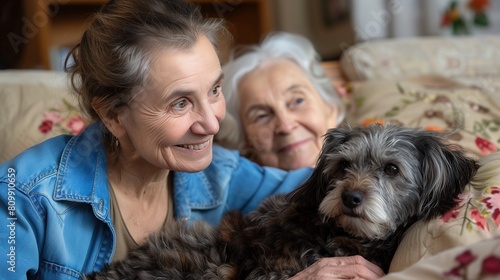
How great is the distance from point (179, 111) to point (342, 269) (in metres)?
0.63

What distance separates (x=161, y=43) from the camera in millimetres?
1689

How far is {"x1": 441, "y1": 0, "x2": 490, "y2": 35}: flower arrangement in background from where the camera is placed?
4102 mm

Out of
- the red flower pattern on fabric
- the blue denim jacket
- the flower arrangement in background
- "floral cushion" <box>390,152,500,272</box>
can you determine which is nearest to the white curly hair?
the red flower pattern on fabric

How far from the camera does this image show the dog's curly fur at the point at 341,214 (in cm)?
151

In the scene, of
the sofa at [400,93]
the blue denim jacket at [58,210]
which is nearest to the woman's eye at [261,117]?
the sofa at [400,93]

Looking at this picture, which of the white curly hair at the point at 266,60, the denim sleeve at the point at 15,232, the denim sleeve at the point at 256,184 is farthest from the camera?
the white curly hair at the point at 266,60

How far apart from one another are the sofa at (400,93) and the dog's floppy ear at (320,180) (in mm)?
379

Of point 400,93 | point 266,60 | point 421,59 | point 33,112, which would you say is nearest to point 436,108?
point 400,93

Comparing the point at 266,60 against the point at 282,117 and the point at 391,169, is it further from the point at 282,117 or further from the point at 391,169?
the point at 391,169

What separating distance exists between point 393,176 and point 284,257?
0.35m

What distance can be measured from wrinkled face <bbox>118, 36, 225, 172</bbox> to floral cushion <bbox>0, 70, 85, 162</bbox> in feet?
2.49

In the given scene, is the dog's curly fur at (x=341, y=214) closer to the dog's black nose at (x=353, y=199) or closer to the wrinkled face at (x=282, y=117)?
the dog's black nose at (x=353, y=199)

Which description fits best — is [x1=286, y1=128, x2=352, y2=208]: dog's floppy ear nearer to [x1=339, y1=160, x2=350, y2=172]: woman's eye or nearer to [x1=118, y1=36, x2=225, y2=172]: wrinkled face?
[x1=339, y1=160, x2=350, y2=172]: woman's eye

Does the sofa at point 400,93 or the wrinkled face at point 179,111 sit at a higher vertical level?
the wrinkled face at point 179,111
